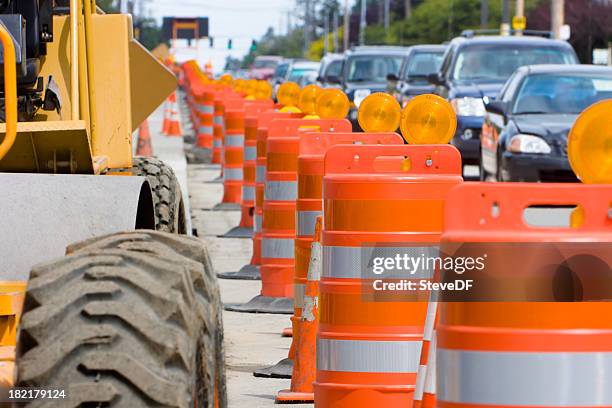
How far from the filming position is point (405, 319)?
6.95 m

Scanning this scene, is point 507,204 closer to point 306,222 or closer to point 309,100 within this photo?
point 306,222

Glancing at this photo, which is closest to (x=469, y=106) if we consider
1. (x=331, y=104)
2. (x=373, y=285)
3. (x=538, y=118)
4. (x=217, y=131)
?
(x=538, y=118)

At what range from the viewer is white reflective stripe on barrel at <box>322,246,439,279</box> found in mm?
6988

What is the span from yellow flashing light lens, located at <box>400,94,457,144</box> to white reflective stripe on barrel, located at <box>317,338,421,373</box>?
190cm

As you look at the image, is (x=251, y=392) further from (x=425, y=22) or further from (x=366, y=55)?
(x=425, y=22)

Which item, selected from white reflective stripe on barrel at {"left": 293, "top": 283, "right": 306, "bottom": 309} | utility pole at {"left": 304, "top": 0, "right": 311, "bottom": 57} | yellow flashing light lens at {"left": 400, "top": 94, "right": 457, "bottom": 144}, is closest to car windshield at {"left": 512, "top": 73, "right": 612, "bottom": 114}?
white reflective stripe on barrel at {"left": 293, "top": 283, "right": 306, "bottom": 309}

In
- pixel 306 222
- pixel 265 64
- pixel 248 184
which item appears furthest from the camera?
pixel 265 64

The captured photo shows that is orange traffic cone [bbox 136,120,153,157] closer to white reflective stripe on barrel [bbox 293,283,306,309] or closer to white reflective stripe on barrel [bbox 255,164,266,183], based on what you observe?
white reflective stripe on barrel [bbox 255,164,266,183]

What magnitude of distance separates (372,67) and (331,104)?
69.0 ft

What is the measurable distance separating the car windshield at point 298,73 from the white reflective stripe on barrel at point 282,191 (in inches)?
1718

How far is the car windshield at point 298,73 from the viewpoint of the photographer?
186 feet

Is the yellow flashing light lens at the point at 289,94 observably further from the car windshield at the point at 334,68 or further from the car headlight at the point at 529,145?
the car windshield at the point at 334,68

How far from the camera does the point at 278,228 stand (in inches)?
491

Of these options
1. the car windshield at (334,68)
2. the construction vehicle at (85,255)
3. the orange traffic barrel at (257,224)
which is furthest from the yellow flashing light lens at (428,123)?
the car windshield at (334,68)
